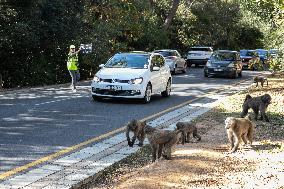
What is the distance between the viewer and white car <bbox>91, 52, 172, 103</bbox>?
16156mm

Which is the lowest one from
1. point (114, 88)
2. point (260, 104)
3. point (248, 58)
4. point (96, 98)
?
point (96, 98)

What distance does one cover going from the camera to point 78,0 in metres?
26.4

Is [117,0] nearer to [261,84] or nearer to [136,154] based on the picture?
[261,84]

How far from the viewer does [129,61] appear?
57.4 ft

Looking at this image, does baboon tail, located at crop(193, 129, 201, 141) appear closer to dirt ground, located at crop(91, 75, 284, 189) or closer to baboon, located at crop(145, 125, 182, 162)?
dirt ground, located at crop(91, 75, 284, 189)

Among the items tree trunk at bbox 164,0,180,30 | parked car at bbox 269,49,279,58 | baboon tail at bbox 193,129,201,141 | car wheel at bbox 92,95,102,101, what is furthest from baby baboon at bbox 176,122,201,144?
tree trunk at bbox 164,0,180,30

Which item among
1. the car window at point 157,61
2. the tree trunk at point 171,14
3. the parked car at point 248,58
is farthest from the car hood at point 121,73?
the tree trunk at point 171,14

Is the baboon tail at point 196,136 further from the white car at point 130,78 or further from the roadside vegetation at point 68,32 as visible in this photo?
the roadside vegetation at point 68,32

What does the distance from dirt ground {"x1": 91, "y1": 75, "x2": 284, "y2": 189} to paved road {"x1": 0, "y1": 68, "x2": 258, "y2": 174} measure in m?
1.61

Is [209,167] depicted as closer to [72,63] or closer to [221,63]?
[72,63]

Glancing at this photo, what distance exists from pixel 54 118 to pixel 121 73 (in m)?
4.37

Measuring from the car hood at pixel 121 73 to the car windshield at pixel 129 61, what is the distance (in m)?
0.41

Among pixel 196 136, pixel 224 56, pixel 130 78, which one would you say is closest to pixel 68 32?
pixel 130 78

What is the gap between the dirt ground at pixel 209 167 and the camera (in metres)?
6.44
